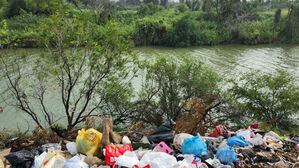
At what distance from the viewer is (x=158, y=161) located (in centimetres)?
310

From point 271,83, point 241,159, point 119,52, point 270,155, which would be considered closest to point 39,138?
point 119,52

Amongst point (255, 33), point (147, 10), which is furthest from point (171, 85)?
point (147, 10)

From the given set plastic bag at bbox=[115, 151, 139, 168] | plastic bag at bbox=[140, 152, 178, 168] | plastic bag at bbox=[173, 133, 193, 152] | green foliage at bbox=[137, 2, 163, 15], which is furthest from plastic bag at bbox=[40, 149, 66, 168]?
green foliage at bbox=[137, 2, 163, 15]

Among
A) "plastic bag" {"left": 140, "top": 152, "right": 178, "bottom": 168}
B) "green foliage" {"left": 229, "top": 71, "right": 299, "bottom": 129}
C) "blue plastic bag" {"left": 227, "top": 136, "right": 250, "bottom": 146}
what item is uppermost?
"plastic bag" {"left": 140, "top": 152, "right": 178, "bottom": 168}

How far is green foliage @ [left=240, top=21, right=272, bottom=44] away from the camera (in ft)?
86.1

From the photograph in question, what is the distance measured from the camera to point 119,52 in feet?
20.7

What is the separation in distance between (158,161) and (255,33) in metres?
27.3

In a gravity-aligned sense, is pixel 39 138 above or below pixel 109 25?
below

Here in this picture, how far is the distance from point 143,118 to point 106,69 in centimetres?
227

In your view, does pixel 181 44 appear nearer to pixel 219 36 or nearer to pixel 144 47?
pixel 144 47

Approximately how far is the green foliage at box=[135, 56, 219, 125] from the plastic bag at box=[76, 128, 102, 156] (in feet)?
13.1

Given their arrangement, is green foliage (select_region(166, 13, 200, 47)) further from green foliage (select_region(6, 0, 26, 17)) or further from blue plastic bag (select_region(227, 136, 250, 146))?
blue plastic bag (select_region(227, 136, 250, 146))

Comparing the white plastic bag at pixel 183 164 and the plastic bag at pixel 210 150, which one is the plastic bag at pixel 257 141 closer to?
the plastic bag at pixel 210 150

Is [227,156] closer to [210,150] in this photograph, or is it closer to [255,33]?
[210,150]
